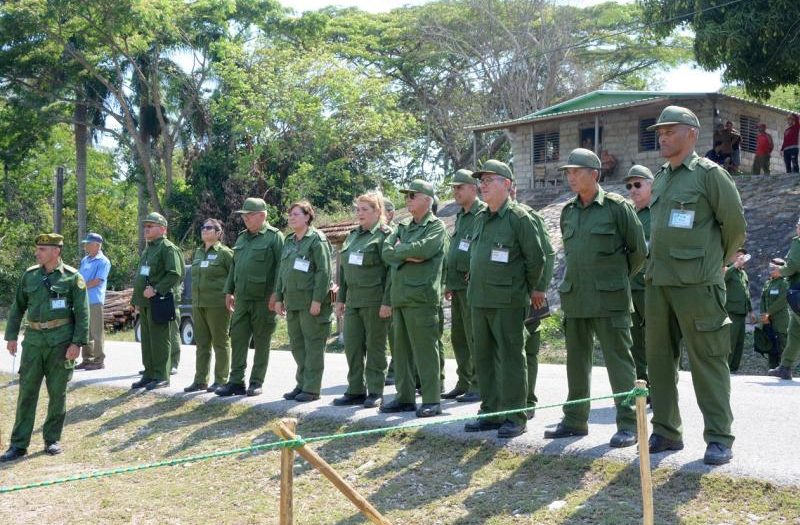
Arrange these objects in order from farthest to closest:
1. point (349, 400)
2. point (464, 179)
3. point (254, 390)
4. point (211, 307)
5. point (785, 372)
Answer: point (785, 372), point (211, 307), point (254, 390), point (349, 400), point (464, 179)

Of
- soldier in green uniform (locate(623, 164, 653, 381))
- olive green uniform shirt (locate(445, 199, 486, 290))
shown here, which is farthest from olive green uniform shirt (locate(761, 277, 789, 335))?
olive green uniform shirt (locate(445, 199, 486, 290))

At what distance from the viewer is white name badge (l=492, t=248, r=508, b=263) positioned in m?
7.55

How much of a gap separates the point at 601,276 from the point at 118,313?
20605mm

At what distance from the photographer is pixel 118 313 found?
83.8ft

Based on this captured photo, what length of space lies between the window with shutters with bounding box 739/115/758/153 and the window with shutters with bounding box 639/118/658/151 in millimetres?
2931

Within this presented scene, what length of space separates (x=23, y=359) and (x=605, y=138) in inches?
1026

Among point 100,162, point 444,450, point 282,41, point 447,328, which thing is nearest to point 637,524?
point 444,450

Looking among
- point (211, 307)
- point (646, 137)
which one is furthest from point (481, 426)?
point (646, 137)

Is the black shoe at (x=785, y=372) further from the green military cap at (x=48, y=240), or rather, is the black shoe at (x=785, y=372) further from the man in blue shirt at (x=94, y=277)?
the man in blue shirt at (x=94, y=277)

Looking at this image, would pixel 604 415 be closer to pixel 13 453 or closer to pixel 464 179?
pixel 464 179

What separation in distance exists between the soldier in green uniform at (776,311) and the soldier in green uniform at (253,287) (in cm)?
692

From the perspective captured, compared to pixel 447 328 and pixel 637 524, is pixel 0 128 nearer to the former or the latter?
pixel 447 328

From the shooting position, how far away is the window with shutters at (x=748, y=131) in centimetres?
3135

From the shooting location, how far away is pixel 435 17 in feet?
134
